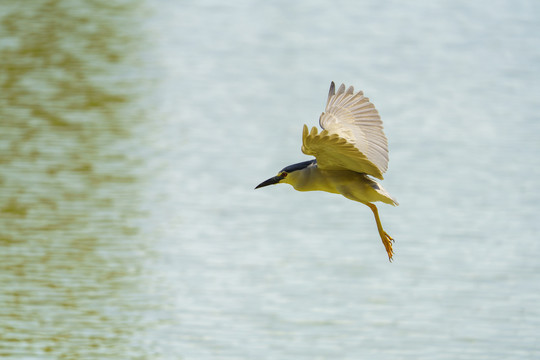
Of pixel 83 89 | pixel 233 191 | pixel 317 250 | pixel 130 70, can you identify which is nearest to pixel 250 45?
pixel 130 70

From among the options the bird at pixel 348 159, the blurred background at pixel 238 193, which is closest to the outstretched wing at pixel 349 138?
the bird at pixel 348 159

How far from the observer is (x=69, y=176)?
1080 cm

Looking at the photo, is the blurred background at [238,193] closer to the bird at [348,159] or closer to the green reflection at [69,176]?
the green reflection at [69,176]

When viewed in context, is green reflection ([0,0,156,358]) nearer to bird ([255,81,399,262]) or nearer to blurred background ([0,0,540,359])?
blurred background ([0,0,540,359])

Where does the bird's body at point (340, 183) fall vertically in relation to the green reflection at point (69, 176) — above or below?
above

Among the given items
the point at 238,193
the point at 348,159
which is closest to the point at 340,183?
the point at 348,159

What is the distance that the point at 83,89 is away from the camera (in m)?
13.1

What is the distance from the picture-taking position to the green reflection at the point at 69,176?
26.7ft

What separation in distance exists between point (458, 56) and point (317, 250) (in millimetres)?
6537

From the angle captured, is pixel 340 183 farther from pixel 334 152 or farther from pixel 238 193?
pixel 238 193

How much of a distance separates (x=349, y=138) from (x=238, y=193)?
555cm

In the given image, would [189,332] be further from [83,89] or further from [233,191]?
[83,89]

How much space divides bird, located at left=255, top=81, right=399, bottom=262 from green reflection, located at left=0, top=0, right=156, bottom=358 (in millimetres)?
2949

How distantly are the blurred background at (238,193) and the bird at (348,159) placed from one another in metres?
2.68
